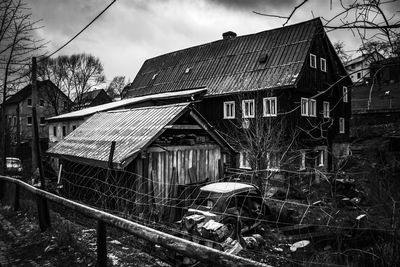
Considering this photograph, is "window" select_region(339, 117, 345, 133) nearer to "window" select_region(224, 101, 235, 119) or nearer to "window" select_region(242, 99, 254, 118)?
"window" select_region(242, 99, 254, 118)

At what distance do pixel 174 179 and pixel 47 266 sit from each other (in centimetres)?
638

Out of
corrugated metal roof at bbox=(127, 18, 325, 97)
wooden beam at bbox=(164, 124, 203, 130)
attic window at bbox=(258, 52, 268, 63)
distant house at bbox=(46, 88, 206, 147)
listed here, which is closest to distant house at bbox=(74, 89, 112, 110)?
distant house at bbox=(46, 88, 206, 147)

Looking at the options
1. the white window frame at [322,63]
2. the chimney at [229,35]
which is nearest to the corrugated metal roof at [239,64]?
the chimney at [229,35]

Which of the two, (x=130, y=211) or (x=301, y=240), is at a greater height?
(x=130, y=211)

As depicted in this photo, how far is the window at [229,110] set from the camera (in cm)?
2206

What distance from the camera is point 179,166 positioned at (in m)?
11.0

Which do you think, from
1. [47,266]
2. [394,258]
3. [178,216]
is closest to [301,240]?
[394,258]

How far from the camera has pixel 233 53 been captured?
2514 cm

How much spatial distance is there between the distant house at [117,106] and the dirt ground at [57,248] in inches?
599

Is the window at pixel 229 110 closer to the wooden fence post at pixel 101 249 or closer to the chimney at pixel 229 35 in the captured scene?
the chimney at pixel 229 35

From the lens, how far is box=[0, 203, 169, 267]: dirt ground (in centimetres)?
458

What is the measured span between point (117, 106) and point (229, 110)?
824 cm

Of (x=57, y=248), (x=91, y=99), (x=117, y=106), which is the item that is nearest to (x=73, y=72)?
(x=91, y=99)

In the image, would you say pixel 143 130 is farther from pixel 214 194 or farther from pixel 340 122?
pixel 340 122
